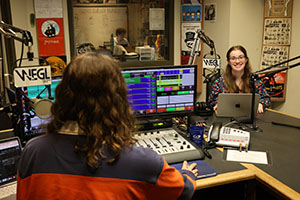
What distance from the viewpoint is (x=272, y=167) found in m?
1.50

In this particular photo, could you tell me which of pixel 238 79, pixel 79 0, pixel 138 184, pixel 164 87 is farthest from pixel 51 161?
pixel 79 0

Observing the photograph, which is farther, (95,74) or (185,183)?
(185,183)

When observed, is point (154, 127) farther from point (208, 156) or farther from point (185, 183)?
point (185, 183)

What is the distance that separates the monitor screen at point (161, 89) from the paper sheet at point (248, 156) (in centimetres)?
38

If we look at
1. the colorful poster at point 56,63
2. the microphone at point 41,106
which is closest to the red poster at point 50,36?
the colorful poster at point 56,63

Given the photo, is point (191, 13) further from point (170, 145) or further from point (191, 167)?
point (191, 167)

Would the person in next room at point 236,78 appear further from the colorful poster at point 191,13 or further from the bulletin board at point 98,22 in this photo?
the bulletin board at point 98,22

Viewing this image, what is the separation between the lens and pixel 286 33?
142 inches

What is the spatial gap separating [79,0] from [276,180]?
3.29 metres

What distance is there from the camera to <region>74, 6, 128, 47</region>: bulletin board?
3.91 metres

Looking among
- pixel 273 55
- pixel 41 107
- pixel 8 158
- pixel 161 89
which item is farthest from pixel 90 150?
pixel 273 55

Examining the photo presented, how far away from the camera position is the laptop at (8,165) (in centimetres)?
133

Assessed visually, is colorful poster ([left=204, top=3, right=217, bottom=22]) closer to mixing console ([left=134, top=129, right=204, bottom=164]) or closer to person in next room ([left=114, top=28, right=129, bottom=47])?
person in next room ([left=114, top=28, right=129, bottom=47])

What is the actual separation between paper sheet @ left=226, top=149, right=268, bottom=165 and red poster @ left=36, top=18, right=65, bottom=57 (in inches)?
103
